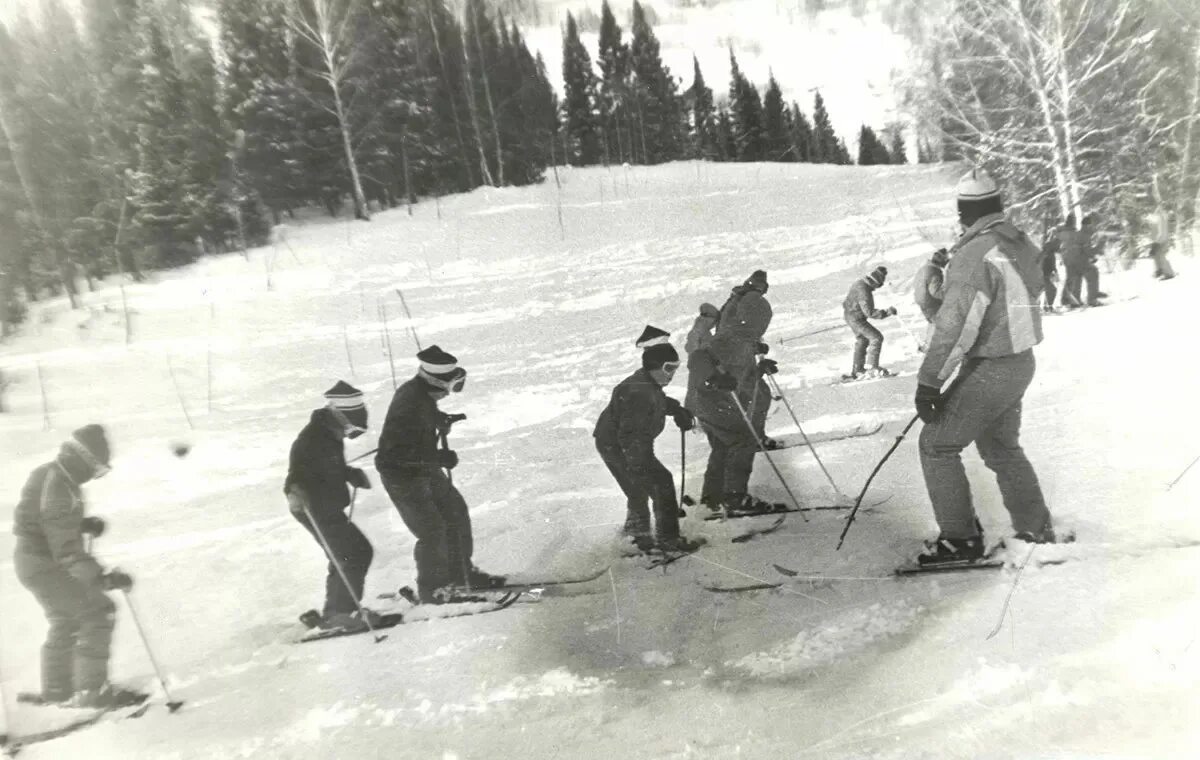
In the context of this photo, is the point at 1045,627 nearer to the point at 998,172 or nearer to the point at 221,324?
the point at 998,172

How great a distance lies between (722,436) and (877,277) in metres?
0.77

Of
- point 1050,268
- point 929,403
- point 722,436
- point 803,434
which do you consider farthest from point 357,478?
point 1050,268

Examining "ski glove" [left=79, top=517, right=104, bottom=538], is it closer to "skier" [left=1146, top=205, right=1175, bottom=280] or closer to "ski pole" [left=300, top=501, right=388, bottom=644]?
"ski pole" [left=300, top=501, right=388, bottom=644]

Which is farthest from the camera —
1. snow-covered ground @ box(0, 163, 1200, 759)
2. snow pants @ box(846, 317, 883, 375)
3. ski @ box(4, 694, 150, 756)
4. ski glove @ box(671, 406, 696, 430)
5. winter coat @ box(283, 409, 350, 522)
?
ski glove @ box(671, 406, 696, 430)

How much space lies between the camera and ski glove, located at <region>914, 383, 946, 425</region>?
1.87 metres

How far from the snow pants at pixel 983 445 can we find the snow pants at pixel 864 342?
0.89ft

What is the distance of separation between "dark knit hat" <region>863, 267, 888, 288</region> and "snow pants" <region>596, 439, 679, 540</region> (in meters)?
0.96

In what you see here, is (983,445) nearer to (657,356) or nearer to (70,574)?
(657,356)

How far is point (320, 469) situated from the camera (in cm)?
203

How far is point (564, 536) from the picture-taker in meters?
2.12

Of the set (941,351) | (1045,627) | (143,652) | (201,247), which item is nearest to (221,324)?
(201,247)

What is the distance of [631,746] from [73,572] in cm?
176

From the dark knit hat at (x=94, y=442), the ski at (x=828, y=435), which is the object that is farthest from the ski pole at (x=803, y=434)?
the dark knit hat at (x=94, y=442)

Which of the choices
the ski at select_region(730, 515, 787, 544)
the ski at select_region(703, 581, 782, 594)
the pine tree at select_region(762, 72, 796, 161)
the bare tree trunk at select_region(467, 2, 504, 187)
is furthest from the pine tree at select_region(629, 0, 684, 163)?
the ski at select_region(703, 581, 782, 594)
